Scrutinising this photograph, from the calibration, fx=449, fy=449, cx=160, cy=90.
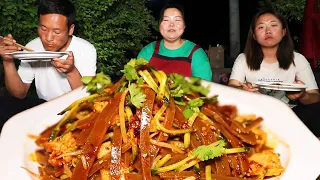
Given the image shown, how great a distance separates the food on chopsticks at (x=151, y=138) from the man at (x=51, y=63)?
1.36 meters

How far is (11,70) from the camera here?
3146 millimetres

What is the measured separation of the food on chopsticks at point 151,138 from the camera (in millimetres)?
1357

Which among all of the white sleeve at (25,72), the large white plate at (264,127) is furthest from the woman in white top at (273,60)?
the large white plate at (264,127)

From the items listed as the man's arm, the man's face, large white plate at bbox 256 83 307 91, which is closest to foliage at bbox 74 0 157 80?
the man's arm

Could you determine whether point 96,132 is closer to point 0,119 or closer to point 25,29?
point 0,119

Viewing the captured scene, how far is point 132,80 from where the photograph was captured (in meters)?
1.47

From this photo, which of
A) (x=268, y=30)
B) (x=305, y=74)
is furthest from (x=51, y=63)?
(x=305, y=74)

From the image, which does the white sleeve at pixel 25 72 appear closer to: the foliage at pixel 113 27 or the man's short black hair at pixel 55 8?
the man's short black hair at pixel 55 8

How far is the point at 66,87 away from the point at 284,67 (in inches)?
65.1

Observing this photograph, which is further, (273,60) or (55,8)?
(273,60)

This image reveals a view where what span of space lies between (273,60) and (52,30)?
5.48 feet

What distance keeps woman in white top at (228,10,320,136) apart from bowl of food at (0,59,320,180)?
1712mm

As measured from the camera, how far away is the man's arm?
3.06 metres

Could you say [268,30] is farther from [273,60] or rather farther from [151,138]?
[151,138]
